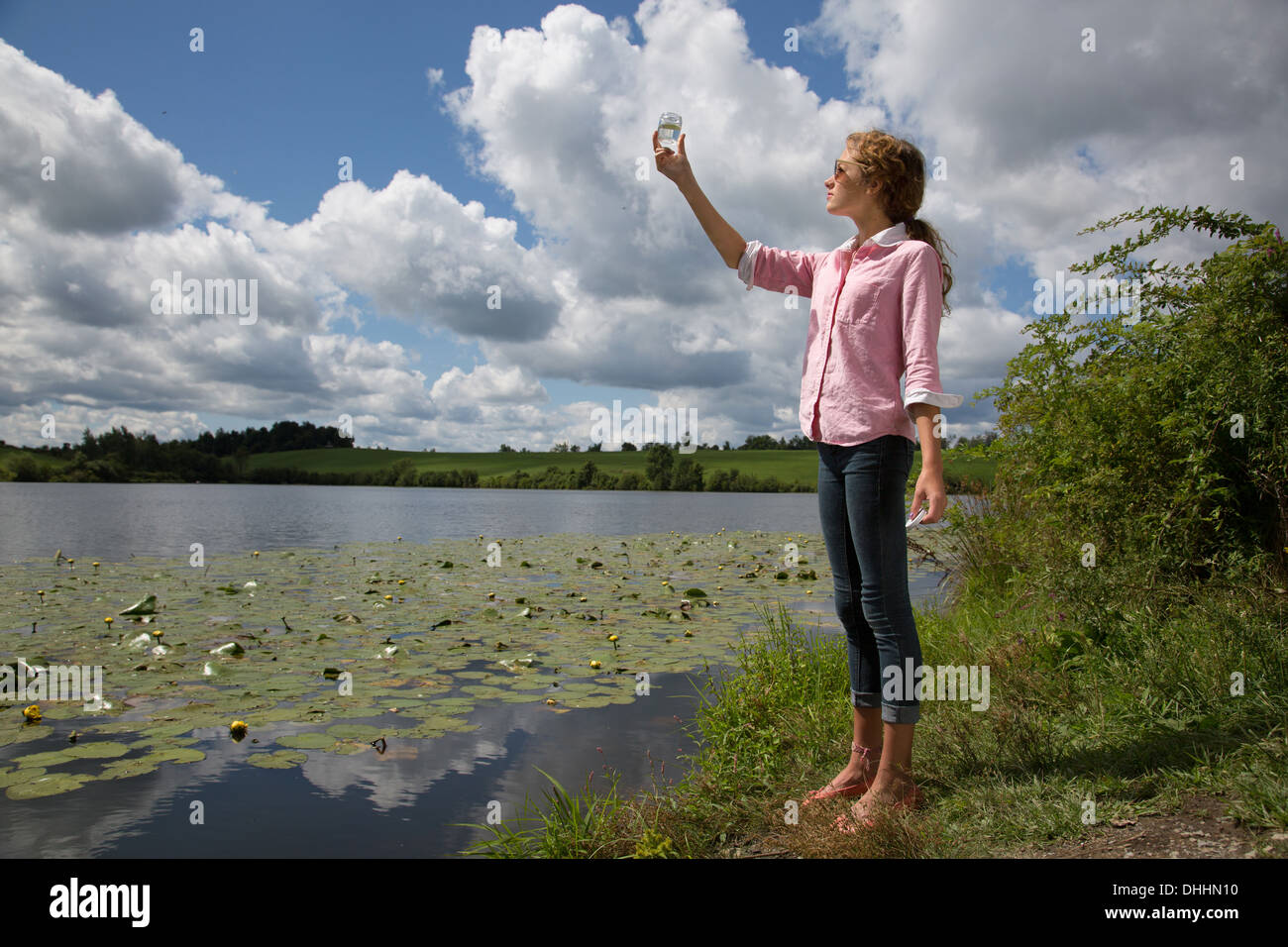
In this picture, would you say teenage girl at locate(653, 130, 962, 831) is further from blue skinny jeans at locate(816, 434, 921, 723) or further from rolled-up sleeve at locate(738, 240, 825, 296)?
rolled-up sleeve at locate(738, 240, 825, 296)

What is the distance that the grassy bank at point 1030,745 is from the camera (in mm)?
2281

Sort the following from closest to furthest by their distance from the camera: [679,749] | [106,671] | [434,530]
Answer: [679,749] → [106,671] → [434,530]

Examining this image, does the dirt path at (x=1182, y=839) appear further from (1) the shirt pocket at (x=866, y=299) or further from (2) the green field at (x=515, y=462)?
(2) the green field at (x=515, y=462)

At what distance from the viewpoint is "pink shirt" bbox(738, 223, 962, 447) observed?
2.33m

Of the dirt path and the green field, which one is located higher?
the green field

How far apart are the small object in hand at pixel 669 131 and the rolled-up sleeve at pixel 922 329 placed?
98 centimetres

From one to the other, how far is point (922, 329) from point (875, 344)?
161mm

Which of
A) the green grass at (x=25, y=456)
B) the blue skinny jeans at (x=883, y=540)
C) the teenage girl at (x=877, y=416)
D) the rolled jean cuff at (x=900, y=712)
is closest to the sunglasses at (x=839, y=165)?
the teenage girl at (x=877, y=416)

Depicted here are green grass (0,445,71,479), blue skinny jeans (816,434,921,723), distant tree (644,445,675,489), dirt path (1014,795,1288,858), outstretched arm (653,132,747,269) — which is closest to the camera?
dirt path (1014,795,1288,858)

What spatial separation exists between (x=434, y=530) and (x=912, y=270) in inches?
675

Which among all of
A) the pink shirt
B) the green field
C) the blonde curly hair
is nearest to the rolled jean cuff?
the pink shirt
